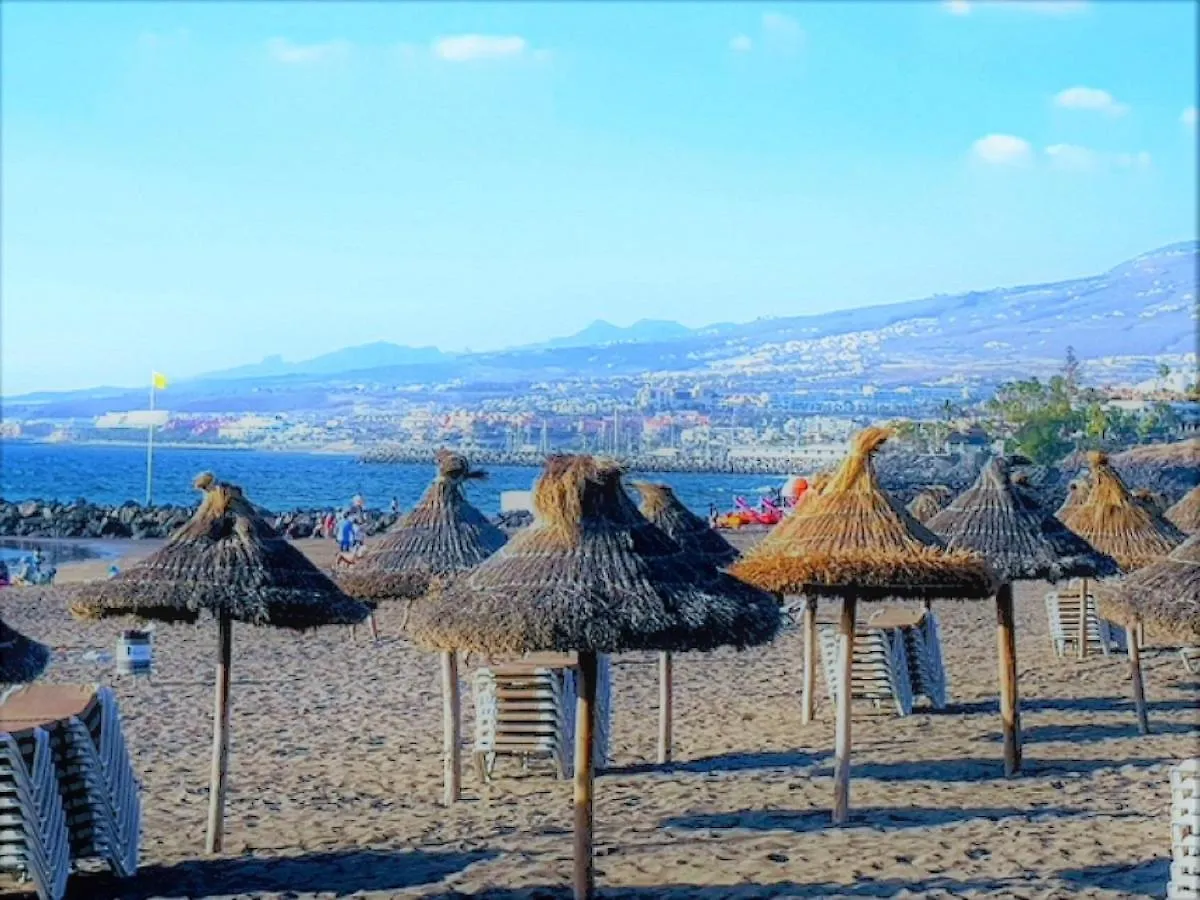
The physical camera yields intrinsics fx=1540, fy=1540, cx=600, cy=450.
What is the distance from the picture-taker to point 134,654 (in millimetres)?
16109

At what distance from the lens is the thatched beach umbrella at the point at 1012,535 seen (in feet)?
37.0

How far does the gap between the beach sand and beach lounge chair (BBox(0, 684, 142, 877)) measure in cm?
33

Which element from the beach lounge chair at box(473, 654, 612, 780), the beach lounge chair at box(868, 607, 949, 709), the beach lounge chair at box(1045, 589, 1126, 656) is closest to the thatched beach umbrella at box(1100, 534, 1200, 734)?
the beach lounge chair at box(473, 654, 612, 780)

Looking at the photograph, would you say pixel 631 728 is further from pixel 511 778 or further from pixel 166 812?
pixel 166 812

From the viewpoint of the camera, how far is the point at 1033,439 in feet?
236

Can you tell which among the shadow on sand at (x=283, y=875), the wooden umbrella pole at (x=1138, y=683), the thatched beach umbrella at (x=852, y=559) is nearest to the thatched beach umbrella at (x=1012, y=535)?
the wooden umbrella pole at (x=1138, y=683)

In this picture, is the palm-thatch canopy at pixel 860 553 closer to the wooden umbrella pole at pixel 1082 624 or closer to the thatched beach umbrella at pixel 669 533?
the thatched beach umbrella at pixel 669 533

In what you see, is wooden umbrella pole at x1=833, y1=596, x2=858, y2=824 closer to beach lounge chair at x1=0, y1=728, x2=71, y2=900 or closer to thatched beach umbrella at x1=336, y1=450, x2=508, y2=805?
thatched beach umbrella at x1=336, y1=450, x2=508, y2=805

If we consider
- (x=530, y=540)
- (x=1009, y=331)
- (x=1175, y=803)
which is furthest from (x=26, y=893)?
(x=1009, y=331)

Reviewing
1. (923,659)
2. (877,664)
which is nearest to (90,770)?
(877,664)

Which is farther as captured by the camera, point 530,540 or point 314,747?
point 314,747

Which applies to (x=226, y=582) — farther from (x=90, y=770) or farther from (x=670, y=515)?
(x=670, y=515)

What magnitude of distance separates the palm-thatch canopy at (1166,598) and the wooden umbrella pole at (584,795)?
382 cm

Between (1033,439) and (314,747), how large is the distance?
63.5 meters
